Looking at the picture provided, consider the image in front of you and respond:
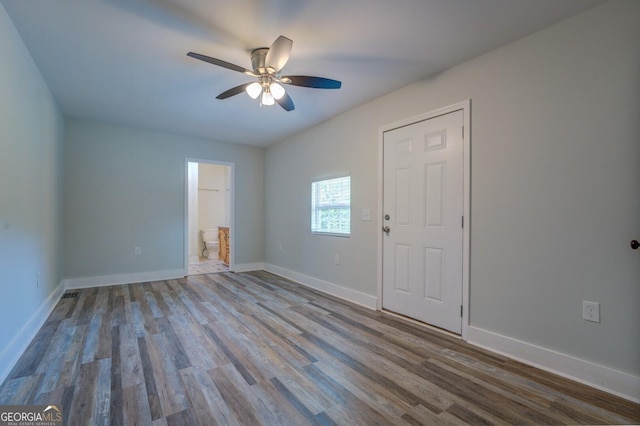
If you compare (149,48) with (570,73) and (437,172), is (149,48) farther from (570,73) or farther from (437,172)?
(570,73)

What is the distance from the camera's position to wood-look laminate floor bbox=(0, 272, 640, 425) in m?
1.59

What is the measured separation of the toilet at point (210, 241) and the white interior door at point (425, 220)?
5095 millimetres

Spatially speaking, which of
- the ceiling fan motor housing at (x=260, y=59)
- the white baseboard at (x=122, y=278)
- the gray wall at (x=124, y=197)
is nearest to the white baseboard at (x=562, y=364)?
the ceiling fan motor housing at (x=260, y=59)

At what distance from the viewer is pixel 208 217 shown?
7.80 metres

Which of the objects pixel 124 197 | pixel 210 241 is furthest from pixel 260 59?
pixel 210 241

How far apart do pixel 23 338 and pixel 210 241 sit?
4.98m

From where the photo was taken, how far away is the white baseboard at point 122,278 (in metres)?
4.27

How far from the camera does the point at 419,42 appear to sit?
2275 millimetres

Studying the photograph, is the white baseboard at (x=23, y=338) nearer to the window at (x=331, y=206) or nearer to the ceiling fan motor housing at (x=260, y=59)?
the ceiling fan motor housing at (x=260, y=59)

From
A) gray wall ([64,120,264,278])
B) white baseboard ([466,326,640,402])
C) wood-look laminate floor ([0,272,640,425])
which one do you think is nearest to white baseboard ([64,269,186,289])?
gray wall ([64,120,264,278])

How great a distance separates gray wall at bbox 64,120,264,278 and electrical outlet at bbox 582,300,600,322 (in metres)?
5.24

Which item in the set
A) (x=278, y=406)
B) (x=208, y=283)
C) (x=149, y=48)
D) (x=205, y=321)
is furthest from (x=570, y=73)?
(x=208, y=283)

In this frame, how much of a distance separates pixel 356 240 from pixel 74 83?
3587 millimetres

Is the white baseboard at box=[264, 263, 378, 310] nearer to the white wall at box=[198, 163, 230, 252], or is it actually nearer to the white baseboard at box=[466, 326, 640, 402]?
the white baseboard at box=[466, 326, 640, 402]
